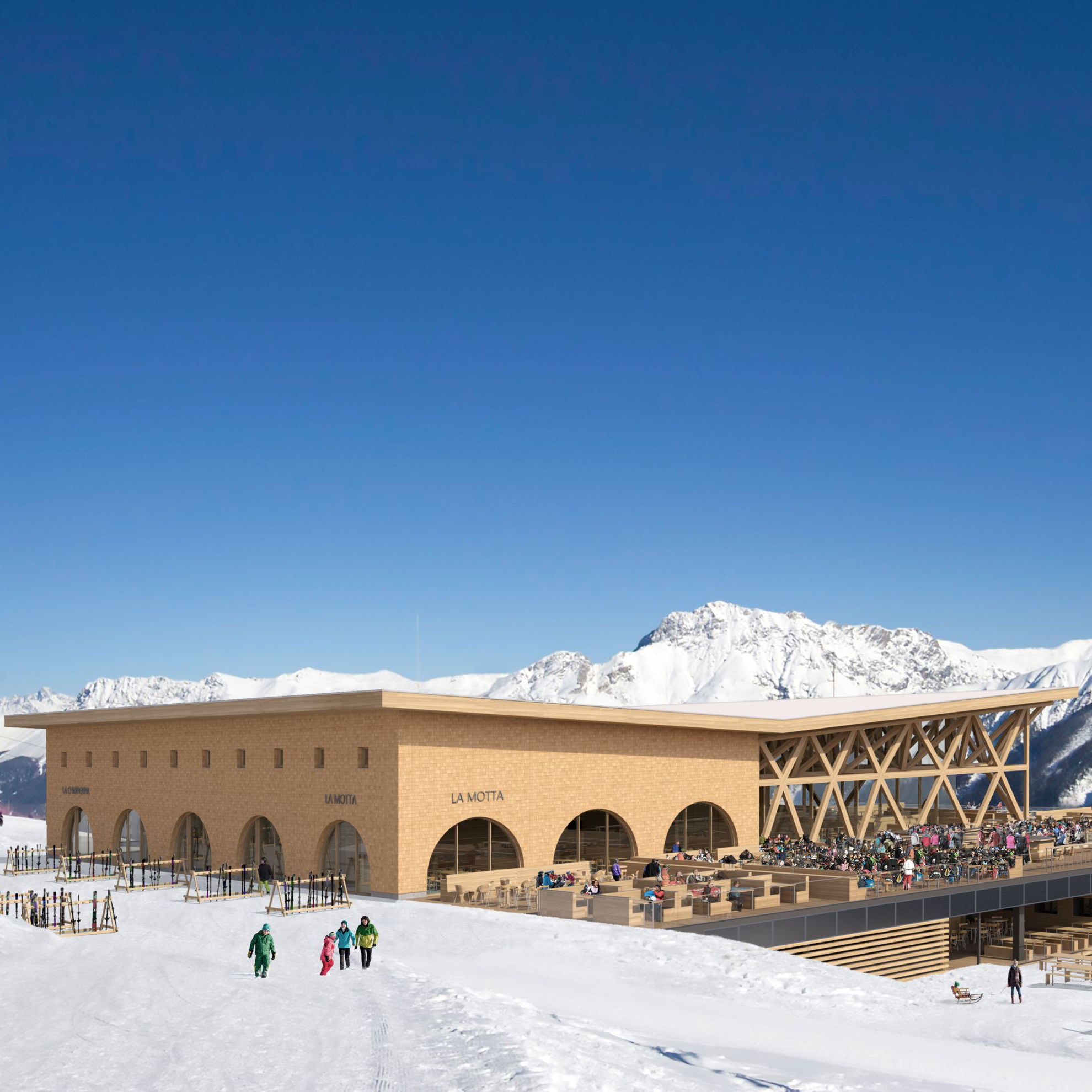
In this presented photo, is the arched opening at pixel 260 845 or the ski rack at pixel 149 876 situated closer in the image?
the ski rack at pixel 149 876

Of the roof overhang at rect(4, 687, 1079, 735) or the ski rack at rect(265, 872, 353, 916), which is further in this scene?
the roof overhang at rect(4, 687, 1079, 735)

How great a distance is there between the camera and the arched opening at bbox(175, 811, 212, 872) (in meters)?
39.2

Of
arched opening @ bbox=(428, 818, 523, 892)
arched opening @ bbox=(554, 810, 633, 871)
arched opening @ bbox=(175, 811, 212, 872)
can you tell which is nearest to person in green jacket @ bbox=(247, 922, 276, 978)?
arched opening @ bbox=(428, 818, 523, 892)

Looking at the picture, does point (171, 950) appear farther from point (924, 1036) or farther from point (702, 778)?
point (702, 778)

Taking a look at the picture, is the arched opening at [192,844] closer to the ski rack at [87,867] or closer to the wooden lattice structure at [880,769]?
the ski rack at [87,867]

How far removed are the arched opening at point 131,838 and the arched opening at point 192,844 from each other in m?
2.01

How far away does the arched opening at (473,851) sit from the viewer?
1300 inches

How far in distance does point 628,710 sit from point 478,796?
5457 millimetres

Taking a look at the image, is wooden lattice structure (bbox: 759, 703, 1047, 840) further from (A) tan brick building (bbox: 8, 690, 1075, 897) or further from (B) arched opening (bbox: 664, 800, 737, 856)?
(B) arched opening (bbox: 664, 800, 737, 856)

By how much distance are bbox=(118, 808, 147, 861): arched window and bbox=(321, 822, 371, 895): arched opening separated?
33.9 ft

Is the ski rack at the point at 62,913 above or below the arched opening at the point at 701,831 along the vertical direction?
below

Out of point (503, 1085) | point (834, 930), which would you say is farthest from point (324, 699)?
point (503, 1085)

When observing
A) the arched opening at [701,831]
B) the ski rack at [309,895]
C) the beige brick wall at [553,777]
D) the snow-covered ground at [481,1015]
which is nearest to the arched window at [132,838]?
the ski rack at [309,895]

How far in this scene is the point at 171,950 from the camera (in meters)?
25.4
